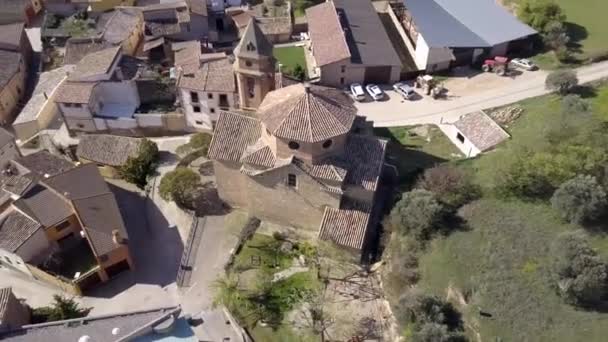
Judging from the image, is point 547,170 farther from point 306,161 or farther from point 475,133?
point 306,161

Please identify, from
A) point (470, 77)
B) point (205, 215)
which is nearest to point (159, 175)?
point (205, 215)

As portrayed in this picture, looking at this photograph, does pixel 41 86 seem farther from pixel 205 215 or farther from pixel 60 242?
pixel 205 215

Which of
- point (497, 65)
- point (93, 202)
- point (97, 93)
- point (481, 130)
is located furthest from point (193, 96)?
point (497, 65)

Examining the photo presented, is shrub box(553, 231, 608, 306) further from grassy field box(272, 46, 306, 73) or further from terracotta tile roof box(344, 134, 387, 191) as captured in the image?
grassy field box(272, 46, 306, 73)

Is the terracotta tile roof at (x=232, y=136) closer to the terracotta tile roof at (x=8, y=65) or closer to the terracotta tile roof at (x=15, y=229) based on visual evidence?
the terracotta tile roof at (x=15, y=229)

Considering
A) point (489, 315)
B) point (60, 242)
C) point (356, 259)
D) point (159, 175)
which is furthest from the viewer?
point (159, 175)

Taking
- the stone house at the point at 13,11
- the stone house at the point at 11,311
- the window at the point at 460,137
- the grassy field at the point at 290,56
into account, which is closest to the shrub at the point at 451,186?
the window at the point at 460,137

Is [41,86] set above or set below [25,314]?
above

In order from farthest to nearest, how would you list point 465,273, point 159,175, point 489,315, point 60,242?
point 159,175 < point 60,242 < point 465,273 < point 489,315
